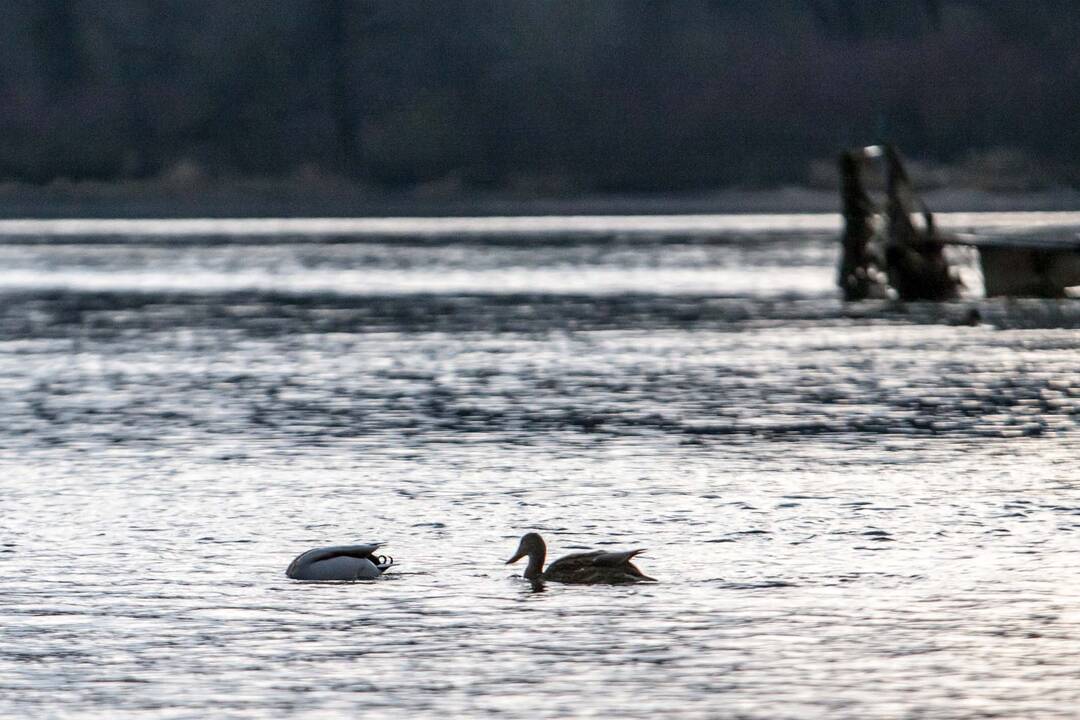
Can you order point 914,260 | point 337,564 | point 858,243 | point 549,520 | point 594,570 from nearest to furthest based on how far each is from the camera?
point 594,570
point 337,564
point 549,520
point 914,260
point 858,243

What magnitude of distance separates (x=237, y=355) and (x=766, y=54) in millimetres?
74259

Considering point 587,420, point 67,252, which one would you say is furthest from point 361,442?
point 67,252

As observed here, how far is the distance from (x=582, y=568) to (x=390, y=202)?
93.2 metres

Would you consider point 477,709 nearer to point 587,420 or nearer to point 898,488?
point 898,488

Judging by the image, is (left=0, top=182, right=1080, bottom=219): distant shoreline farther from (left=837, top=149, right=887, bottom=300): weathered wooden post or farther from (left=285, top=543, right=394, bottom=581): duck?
(left=285, top=543, right=394, bottom=581): duck

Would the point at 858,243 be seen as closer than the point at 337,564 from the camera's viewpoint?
No

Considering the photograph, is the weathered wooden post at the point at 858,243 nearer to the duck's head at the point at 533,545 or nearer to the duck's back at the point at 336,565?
the duck's head at the point at 533,545

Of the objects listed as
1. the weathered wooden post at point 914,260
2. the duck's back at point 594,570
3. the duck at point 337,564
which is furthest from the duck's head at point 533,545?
the weathered wooden post at point 914,260

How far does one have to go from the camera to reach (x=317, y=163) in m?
108

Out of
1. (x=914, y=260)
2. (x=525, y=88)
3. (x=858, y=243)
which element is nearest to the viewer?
(x=914, y=260)

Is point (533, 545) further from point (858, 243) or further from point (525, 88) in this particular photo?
point (525, 88)

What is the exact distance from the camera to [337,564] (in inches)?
573

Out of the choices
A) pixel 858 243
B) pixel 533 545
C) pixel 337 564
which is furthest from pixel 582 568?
pixel 858 243

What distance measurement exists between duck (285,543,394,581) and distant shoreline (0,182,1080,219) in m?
87.4
